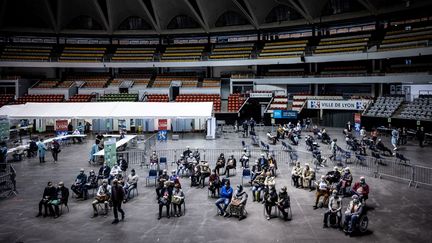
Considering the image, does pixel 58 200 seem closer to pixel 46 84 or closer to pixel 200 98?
pixel 200 98

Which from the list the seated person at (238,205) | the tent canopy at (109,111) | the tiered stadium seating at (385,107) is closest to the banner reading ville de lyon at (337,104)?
the tiered stadium seating at (385,107)

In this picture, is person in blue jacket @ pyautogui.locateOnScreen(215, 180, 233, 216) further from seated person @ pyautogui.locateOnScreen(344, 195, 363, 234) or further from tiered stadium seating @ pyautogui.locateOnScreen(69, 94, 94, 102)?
tiered stadium seating @ pyautogui.locateOnScreen(69, 94, 94, 102)

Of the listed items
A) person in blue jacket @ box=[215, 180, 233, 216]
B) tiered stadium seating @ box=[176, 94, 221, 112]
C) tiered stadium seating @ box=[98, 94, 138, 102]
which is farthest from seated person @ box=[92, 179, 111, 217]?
tiered stadium seating @ box=[98, 94, 138, 102]

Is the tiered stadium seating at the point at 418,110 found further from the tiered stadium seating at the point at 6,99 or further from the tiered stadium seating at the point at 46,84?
the tiered stadium seating at the point at 6,99

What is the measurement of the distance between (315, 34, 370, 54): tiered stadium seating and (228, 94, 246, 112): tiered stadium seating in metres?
12.0

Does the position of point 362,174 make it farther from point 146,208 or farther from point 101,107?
point 101,107

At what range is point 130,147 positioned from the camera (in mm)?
27828

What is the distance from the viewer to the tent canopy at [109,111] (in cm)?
3175

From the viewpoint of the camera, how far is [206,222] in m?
12.8

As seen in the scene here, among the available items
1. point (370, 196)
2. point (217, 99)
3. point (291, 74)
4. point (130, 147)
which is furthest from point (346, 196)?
point (291, 74)

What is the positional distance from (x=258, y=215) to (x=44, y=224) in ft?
26.6

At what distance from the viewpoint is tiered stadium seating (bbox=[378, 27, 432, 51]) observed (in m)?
35.5

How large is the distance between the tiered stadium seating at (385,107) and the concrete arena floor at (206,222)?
61.5 ft

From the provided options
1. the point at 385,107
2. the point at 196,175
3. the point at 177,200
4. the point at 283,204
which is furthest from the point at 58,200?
the point at 385,107
